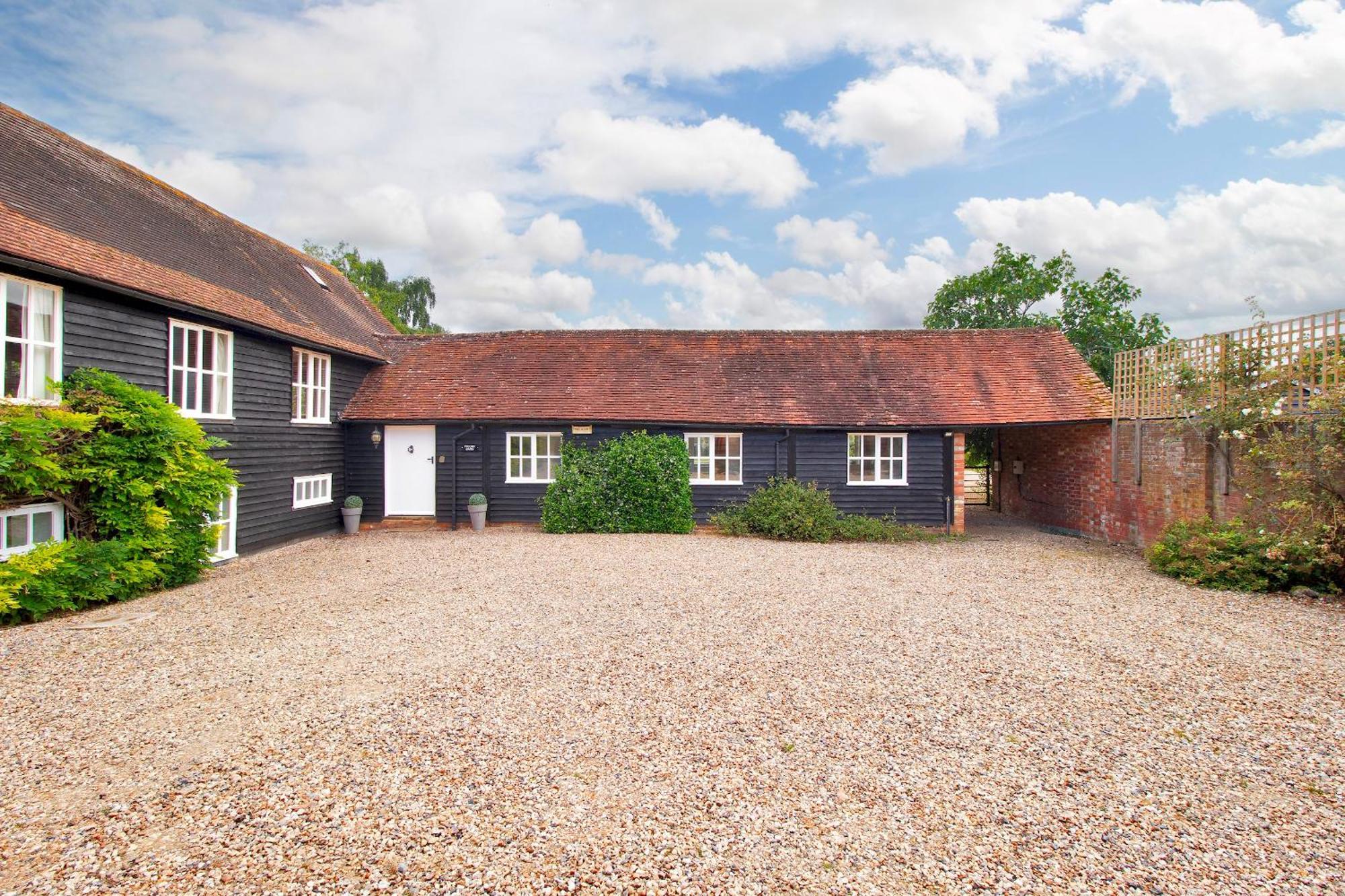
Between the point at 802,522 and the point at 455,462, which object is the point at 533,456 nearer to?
the point at 455,462

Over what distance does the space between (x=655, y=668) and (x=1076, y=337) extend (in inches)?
1043

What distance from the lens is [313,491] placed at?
14531mm

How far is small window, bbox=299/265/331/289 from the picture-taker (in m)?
17.7

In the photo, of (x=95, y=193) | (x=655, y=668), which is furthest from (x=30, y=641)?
(x=95, y=193)

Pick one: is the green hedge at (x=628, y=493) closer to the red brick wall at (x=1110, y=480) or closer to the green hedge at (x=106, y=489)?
the green hedge at (x=106, y=489)

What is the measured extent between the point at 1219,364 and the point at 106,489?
51.2 feet

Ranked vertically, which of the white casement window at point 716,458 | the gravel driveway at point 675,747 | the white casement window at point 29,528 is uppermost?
the white casement window at point 716,458

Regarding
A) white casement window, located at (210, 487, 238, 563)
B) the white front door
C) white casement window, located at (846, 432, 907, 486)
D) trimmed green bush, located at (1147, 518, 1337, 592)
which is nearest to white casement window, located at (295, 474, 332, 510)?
the white front door

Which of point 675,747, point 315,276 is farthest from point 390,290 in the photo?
point 675,747

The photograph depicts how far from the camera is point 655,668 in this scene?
6.00 m

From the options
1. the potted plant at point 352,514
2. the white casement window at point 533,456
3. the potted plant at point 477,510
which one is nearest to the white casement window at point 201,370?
the potted plant at point 352,514

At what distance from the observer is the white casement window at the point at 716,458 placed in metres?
15.6

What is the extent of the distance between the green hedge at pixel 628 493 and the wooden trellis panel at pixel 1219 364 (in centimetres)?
872

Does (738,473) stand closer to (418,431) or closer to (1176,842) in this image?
(418,431)
